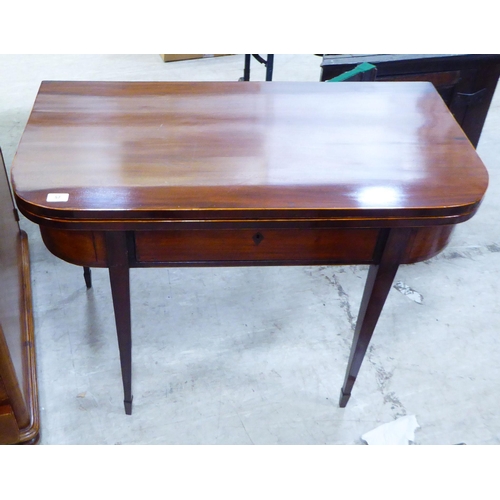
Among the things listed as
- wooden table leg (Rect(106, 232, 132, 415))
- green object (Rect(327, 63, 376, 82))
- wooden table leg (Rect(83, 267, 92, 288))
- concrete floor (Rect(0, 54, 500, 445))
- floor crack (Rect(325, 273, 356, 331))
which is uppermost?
green object (Rect(327, 63, 376, 82))

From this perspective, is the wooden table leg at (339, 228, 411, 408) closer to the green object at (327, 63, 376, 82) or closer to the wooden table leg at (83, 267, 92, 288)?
the green object at (327, 63, 376, 82)

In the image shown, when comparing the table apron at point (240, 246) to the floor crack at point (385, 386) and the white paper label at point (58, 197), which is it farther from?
the floor crack at point (385, 386)

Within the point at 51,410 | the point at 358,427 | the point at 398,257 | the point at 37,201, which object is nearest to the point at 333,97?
the point at 398,257

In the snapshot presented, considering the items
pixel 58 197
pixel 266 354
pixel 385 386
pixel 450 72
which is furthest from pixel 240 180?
pixel 450 72

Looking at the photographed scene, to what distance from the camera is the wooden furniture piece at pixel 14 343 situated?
1.36m

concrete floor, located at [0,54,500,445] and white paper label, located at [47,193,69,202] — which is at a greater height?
white paper label, located at [47,193,69,202]

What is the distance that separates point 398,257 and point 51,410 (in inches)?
42.5

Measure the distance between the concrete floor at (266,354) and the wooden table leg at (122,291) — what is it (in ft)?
0.59

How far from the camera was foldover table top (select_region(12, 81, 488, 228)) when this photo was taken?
107 cm

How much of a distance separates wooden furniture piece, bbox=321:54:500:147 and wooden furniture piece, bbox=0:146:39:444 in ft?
3.82

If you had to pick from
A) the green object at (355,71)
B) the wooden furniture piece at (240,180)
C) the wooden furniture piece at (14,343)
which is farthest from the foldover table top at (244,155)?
the wooden furniture piece at (14,343)

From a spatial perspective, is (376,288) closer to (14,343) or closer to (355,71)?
(355,71)

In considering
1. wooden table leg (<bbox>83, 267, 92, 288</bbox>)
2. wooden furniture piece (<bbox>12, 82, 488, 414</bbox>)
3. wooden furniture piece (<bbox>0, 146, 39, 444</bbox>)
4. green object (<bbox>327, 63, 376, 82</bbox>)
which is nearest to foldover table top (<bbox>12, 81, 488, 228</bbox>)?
wooden furniture piece (<bbox>12, 82, 488, 414</bbox>)

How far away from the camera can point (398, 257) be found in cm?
122
